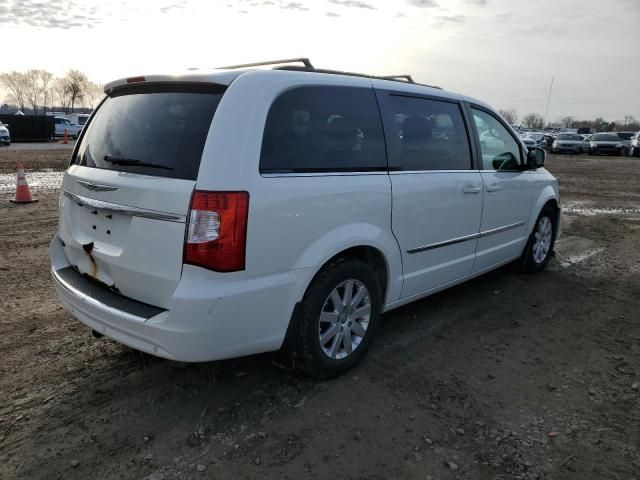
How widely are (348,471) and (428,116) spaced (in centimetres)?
263

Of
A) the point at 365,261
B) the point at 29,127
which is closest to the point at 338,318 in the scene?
the point at 365,261

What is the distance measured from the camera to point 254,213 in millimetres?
2578

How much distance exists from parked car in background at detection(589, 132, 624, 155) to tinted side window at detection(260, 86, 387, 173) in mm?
33831

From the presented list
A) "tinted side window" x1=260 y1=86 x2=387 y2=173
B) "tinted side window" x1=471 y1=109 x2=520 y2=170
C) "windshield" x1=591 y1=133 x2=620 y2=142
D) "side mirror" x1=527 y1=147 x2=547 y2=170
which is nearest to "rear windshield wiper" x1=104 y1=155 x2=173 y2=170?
"tinted side window" x1=260 y1=86 x2=387 y2=173

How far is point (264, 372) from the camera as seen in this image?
10.9 ft

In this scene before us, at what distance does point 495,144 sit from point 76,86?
90181mm

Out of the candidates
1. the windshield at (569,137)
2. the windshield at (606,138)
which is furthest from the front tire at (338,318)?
the windshield at (569,137)

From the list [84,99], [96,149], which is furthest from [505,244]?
[84,99]

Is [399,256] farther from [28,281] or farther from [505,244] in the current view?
[28,281]

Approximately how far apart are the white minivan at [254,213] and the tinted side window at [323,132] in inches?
0.4

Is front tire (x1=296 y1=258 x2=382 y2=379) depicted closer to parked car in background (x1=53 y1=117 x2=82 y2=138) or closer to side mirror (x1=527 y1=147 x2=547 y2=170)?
side mirror (x1=527 y1=147 x2=547 y2=170)

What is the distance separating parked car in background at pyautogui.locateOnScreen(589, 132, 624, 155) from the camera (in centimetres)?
3167

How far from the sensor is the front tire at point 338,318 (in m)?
2.98

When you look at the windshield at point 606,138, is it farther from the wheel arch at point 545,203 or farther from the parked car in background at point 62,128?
the parked car in background at point 62,128
